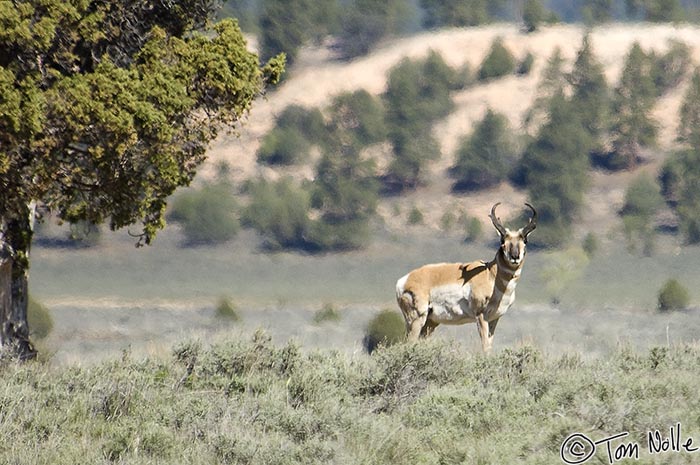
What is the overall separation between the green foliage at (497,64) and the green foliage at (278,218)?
54.4ft

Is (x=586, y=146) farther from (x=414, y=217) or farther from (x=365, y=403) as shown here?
(x=365, y=403)

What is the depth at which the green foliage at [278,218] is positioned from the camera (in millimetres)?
58344

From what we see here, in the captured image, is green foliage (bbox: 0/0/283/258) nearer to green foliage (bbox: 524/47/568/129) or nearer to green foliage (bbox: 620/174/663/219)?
green foliage (bbox: 620/174/663/219)

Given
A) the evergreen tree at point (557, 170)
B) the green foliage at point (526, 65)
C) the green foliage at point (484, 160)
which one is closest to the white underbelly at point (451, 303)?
the evergreen tree at point (557, 170)

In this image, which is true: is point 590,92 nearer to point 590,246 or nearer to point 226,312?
point 590,246

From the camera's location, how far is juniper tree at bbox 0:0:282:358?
42.1 ft

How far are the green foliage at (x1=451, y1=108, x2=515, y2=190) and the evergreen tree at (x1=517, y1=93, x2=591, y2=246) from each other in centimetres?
103

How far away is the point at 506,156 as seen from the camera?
6581cm

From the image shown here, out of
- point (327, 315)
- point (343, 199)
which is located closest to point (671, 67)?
point (343, 199)

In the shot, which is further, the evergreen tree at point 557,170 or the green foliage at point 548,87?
the green foliage at point 548,87

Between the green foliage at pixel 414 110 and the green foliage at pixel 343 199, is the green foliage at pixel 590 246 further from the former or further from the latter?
the green foliage at pixel 414 110

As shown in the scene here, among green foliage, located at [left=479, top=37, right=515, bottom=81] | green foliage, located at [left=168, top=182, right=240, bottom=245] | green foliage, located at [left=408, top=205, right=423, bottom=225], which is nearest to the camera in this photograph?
green foliage, located at [left=168, top=182, right=240, bottom=245]

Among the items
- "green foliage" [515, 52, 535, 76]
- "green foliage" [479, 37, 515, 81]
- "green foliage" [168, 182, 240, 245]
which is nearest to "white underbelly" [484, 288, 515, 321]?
"green foliage" [168, 182, 240, 245]

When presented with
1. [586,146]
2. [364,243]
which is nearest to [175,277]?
[364,243]
